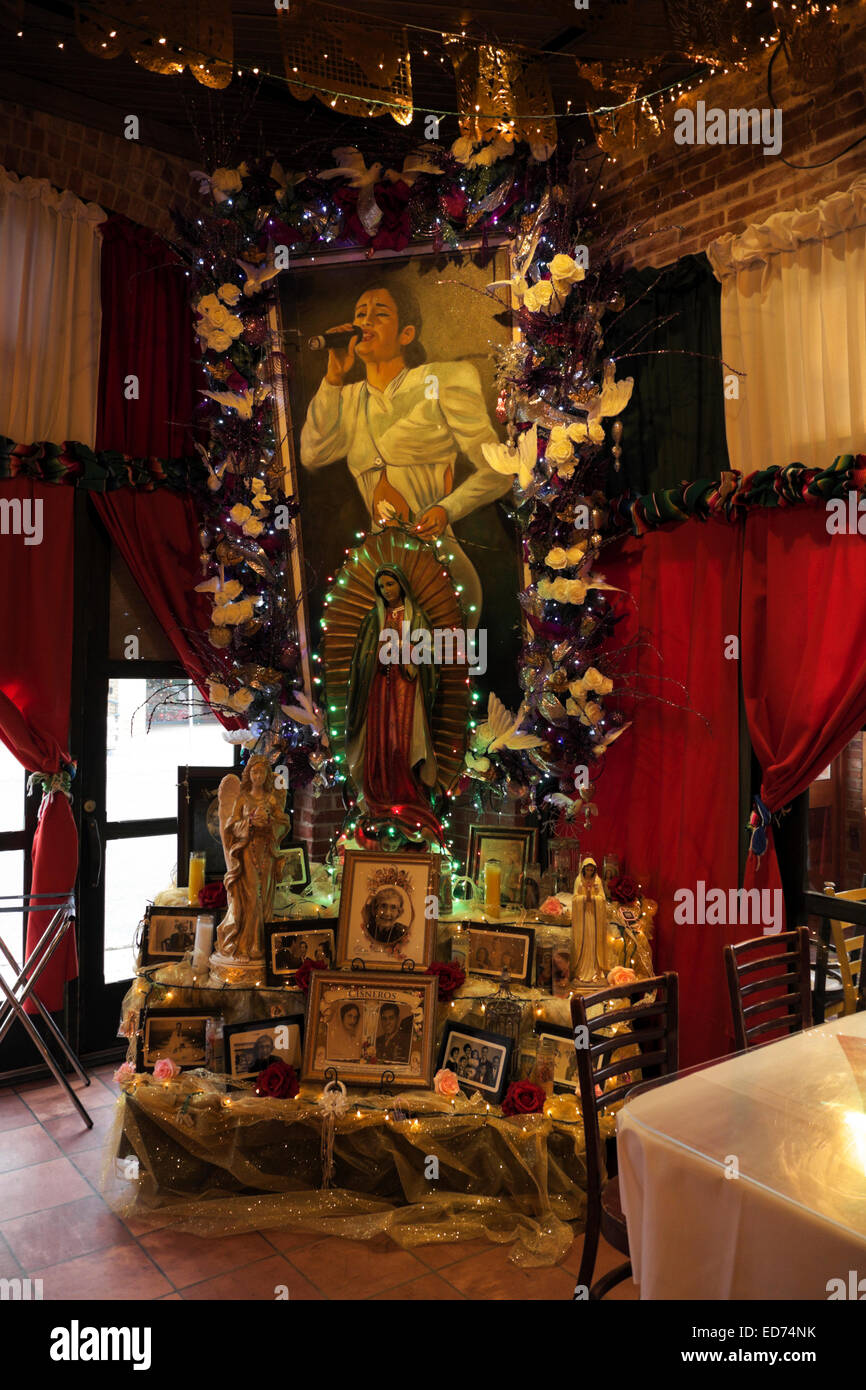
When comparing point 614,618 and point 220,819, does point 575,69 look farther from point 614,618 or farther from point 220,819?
point 220,819

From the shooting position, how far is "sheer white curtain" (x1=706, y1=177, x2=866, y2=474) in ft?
12.4

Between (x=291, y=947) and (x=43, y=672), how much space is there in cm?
197

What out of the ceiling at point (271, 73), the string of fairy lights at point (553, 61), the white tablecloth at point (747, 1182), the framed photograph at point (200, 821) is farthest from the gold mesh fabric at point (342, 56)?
the white tablecloth at point (747, 1182)

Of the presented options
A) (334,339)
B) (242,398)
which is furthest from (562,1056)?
(334,339)

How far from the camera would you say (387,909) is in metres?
4.40

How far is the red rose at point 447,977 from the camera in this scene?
4.16 m

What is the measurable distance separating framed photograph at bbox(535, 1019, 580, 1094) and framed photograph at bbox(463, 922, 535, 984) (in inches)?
12.1

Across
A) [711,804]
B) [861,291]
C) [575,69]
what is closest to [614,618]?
[711,804]

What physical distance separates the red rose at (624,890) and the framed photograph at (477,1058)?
93 centimetres

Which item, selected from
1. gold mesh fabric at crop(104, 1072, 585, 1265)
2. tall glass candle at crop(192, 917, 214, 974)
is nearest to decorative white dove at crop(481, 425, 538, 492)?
tall glass candle at crop(192, 917, 214, 974)

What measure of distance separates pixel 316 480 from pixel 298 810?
6.20 feet

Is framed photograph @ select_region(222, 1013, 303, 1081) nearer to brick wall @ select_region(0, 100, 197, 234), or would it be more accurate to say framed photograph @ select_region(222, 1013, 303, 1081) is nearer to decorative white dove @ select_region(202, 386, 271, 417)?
decorative white dove @ select_region(202, 386, 271, 417)

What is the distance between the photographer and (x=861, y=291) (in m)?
3.75

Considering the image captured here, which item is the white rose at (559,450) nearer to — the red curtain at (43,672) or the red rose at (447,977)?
the red rose at (447,977)
